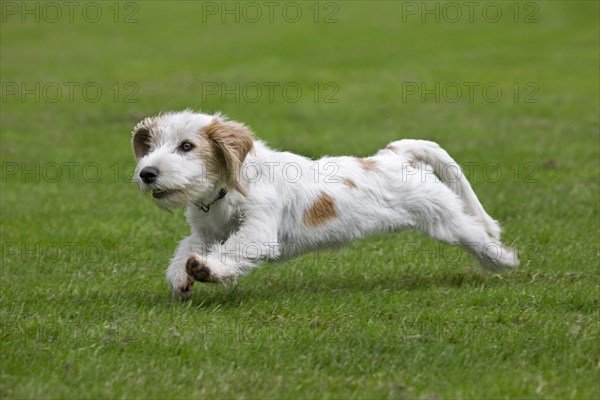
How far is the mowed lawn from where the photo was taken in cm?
552

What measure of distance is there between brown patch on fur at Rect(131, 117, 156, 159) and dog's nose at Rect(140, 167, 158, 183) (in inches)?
19.7

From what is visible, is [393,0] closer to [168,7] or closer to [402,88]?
[168,7]

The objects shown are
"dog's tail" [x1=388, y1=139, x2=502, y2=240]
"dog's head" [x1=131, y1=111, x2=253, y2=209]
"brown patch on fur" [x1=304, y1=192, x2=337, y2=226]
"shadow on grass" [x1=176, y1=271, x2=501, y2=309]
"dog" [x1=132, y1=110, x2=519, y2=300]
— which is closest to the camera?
"dog's head" [x1=131, y1=111, x2=253, y2=209]

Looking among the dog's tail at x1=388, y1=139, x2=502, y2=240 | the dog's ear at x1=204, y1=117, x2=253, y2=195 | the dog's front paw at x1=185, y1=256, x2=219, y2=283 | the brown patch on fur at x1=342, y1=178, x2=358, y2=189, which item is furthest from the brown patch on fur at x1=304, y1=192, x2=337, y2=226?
the dog's front paw at x1=185, y1=256, x2=219, y2=283

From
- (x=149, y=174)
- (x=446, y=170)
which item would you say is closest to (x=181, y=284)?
(x=149, y=174)

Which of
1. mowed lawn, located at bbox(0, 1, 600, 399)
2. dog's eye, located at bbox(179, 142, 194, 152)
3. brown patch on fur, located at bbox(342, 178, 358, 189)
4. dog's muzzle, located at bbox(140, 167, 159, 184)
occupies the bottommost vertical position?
mowed lawn, located at bbox(0, 1, 600, 399)

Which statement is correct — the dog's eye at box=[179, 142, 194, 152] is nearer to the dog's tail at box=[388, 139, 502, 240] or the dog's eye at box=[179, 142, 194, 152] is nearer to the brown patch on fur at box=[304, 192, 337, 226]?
the brown patch on fur at box=[304, 192, 337, 226]

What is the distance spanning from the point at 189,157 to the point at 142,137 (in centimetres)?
49

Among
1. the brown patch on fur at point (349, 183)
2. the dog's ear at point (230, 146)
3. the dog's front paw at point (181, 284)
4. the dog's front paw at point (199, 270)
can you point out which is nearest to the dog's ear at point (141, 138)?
the dog's ear at point (230, 146)

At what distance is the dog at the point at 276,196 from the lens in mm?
7008

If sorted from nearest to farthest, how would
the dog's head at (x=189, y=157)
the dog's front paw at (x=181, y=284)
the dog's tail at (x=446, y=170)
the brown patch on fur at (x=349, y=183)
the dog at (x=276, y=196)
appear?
1. the dog's head at (x=189, y=157)
2. the dog at (x=276, y=196)
3. the dog's front paw at (x=181, y=284)
4. the brown patch on fur at (x=349, y=183)
5. the dog's tail at (x=446, y=170)

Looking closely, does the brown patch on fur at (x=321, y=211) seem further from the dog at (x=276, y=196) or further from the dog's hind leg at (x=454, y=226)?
the dog's hind leg at (x=454, y=226)

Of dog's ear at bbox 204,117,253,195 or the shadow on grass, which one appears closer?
dog's ear at bbox 204,117,253,195

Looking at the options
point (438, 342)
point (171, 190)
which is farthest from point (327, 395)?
point (171, 190)
